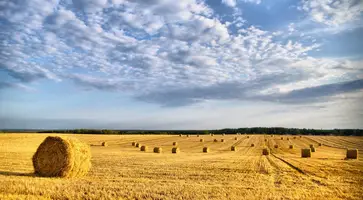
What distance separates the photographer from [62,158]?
12969mm

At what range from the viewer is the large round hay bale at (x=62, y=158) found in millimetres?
12836

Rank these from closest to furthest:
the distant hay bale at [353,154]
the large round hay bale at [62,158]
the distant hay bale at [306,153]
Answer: the large round hay bale at [62,158] < the distant hay bale at [353,154] < the distant hay bale at [306,153]

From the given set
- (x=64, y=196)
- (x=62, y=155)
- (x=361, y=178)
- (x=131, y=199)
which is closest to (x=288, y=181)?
(x=361, y=178)

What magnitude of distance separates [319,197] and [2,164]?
1342 centimetres

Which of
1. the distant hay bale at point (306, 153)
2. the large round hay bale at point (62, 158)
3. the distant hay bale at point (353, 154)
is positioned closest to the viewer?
the large round hay bale at point (62, 158)

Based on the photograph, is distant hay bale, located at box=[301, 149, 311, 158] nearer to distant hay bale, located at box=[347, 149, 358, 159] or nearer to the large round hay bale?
distant hay bale, located at box=[347, 149, 358, 159]

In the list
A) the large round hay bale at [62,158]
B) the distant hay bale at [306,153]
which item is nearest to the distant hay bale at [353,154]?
the distant hay bale at [306,153]

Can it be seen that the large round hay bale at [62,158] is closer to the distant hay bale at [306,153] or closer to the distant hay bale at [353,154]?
the distant hay bale at [306,153]

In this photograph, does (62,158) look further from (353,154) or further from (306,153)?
(353,154)

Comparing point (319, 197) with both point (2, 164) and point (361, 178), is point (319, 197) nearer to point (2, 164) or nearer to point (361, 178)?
point (361, 178)

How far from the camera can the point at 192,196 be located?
8789 mm

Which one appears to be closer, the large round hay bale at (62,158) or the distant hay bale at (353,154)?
the large round hay bale at (62,158)

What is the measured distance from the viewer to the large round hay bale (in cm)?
1284

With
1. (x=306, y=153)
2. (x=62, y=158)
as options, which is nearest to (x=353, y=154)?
(x=306, y=153)
